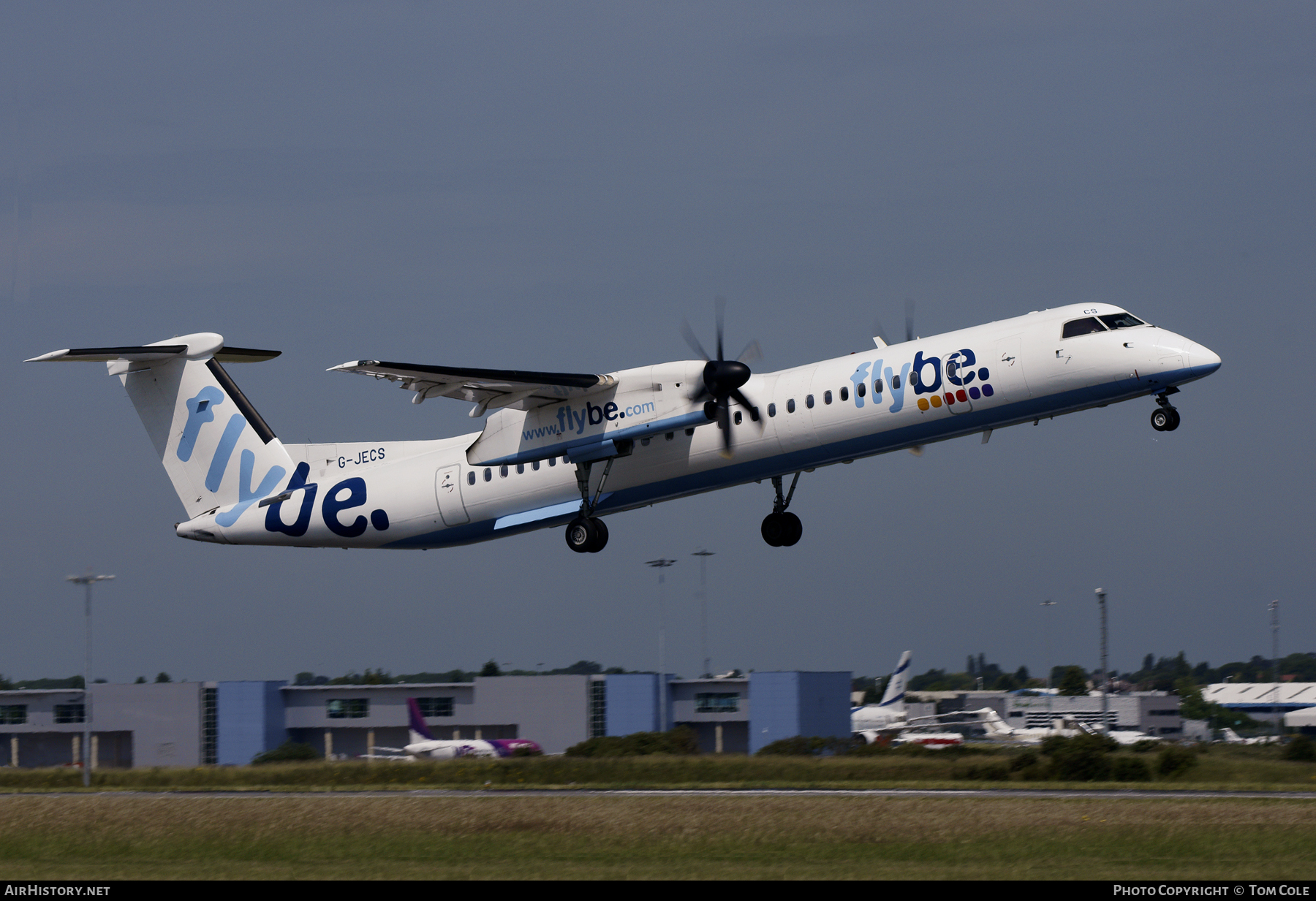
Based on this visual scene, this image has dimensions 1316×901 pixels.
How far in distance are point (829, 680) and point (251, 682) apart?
2477cm

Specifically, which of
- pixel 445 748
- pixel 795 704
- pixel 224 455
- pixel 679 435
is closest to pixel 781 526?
pixel 679 435

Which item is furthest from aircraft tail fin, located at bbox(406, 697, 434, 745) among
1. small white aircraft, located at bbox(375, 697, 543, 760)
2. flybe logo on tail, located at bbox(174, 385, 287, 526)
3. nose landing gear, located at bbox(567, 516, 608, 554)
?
nose landing gear, located at bbox(567, 516, 608, 554)

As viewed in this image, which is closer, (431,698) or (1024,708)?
(431,698)

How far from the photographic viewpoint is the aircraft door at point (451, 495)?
90.0 feet

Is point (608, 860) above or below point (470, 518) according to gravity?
below

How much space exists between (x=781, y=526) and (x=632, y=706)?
33.9 meters

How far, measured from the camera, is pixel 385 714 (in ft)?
201

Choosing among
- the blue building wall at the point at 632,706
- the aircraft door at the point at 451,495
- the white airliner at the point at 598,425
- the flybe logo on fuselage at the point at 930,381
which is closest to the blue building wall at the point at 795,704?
the blue building wall at the point at 632,706

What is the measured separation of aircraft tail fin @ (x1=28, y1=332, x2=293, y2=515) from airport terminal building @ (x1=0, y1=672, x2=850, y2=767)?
30504mm

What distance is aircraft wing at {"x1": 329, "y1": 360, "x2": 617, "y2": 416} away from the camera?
2453 cm

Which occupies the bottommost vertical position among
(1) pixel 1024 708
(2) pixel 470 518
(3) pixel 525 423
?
(1) pixel 1024 708

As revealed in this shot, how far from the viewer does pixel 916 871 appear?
19.1 meters
